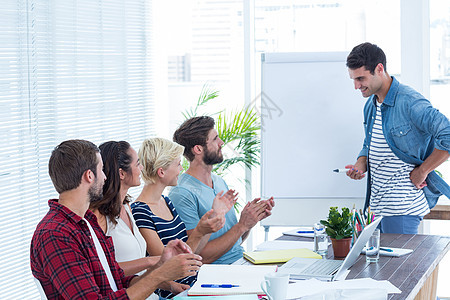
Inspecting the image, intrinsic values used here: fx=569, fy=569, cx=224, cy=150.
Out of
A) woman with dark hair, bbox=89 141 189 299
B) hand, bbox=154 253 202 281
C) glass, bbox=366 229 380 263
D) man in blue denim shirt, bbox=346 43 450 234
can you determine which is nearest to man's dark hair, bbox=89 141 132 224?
woman with dark hair, bbox=89 141 189 299

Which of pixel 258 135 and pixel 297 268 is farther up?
pixel 258 135

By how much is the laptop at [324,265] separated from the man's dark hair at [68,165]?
2.73 feet

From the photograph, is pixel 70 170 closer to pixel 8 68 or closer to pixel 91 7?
pixel 8 68

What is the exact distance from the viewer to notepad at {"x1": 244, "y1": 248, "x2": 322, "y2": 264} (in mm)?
2344

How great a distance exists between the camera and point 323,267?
7.22 ft

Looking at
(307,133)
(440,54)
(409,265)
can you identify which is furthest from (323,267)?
(440,54)

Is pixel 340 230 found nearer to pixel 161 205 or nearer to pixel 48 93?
pixel 161 205

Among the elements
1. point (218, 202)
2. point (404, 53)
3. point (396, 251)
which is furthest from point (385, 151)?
point (404, 53)

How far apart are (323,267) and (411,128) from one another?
1.22 meters

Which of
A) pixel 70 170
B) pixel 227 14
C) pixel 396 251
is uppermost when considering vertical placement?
pixel 227 14

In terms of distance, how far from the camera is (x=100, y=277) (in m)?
1.89

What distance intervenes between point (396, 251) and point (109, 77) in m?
2.33

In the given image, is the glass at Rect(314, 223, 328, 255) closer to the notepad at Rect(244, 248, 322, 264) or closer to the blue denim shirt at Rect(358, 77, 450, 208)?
the notepad at Rect(244, 248, 322, 264)

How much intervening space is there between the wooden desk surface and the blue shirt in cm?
37
